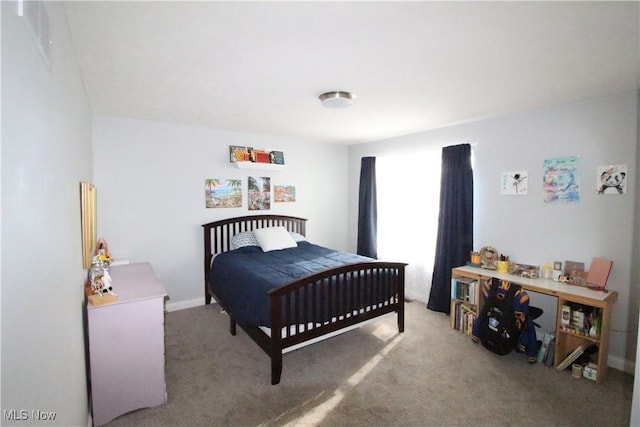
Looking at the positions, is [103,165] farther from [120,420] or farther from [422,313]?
[422,313]

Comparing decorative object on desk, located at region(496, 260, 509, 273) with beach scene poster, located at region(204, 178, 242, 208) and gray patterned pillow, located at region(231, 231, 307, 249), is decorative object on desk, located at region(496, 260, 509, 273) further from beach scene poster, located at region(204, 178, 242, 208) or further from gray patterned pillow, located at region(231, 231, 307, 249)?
beach scene poster, located at region(204, 178, 242, 208)

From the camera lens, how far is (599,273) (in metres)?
2.62

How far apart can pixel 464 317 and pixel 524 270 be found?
771 millimetres

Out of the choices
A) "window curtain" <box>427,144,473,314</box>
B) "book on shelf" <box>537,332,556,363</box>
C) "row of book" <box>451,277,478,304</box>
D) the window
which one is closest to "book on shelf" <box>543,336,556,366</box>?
"book on shelf" <box>537,332,556,363</box>

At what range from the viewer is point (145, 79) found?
90.7 inches

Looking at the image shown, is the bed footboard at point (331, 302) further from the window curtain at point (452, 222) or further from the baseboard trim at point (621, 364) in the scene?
the baseboard trim at point (621, 364)

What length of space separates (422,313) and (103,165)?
4084mm

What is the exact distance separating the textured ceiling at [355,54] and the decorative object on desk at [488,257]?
4.86 ft

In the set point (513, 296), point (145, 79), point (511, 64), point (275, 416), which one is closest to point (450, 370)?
point (513, 296)

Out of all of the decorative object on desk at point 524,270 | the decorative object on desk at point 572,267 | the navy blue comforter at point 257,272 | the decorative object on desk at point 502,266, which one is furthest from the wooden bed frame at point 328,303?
the decorative object on desk at point 572,267

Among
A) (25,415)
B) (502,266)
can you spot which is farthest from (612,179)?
(25,415)

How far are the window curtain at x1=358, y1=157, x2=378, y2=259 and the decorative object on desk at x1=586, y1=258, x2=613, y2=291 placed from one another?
8.73ft

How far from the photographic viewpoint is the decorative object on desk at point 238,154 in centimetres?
413

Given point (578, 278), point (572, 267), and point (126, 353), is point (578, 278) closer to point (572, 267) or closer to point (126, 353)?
point (572, 267)
